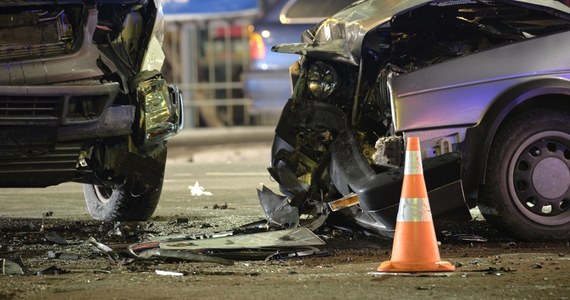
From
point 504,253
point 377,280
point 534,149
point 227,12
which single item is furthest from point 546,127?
point 227,12

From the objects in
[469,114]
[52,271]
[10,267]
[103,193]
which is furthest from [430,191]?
[103,193]

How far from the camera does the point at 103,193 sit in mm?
10125

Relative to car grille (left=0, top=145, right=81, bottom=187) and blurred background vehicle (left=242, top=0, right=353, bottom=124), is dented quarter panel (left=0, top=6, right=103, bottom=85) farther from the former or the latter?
blurred background vehicle (left=242, top=0, right=353, bottom=124)

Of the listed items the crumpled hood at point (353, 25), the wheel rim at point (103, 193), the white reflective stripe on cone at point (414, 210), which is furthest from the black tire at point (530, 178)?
the wheel rim at point (103, 193)

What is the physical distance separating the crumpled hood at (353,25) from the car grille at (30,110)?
5.15 ft

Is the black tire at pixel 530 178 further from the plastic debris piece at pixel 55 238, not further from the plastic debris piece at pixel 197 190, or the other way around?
the plastic debris piece at pixel 197 190

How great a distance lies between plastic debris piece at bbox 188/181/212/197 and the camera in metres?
12.4

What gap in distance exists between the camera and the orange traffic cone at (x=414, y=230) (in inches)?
265

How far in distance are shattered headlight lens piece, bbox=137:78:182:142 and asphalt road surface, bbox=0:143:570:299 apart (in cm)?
72

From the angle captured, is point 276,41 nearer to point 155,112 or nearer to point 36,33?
point 155,112

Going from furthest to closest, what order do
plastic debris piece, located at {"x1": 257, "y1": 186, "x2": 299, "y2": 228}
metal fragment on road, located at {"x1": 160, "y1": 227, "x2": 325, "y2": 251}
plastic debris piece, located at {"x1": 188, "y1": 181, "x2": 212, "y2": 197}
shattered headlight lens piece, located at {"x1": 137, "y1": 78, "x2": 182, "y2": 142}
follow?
1. plastic debris piece, located at {"x1": 188, "y1": 181, "x2": 212, "y2": 197}
2. shattered headlight lens piece, located at {"x1": 137, "y1": 78, "x2": 182, "y2": 142}
3. plastic debris piece, located at {"x1": 257, "y1": 186, "x2": 299, "y2": 228}
4. metal fragment on road, located at {"x1": 160, "y1": 227, "x2": 325, "y2": 251}

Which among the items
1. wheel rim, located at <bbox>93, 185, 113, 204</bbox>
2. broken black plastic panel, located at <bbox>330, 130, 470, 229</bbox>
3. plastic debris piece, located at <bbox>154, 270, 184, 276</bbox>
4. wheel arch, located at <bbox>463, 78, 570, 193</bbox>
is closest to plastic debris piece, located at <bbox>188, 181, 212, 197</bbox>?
wheel rim, located at <bbox>93, 185, 113, 204</bbox>

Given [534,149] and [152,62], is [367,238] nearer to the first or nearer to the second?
[534,149]

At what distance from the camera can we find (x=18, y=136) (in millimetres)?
8133
